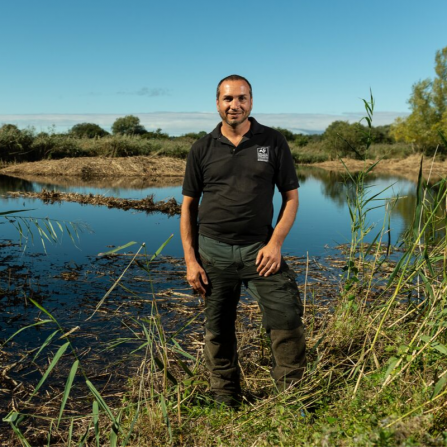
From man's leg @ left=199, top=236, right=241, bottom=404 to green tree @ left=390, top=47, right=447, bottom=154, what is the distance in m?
45.1

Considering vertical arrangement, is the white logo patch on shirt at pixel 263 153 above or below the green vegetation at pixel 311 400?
above

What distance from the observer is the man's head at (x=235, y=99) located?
3.09m

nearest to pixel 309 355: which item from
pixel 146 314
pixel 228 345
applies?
pixel 228 345

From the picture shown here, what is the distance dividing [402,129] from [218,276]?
46.8m

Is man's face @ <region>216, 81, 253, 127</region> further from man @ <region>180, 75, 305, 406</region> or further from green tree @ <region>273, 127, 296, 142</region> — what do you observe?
green tree @ <region>273, 127, 296, 142</region>

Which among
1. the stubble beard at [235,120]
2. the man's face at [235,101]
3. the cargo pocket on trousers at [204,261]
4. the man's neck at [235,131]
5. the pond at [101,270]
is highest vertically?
the man's face at [235,101]

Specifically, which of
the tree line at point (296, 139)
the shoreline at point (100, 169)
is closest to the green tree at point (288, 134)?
the tree line at point (296, 139)

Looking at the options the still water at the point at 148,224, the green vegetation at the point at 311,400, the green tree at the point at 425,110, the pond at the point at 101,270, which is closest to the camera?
the green vegetation at the point at 311,400

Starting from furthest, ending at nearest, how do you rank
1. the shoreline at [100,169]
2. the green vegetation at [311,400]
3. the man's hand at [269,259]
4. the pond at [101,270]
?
the shoreline at [100,169] → the pond at [101,270] → the man's hand at [269,259] → the green vegetation at [311,400]

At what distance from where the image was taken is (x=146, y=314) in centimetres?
523

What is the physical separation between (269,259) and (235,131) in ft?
3.00

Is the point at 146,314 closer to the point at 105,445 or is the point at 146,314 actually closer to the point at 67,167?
the point at 105,445

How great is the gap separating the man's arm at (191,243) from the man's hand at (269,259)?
1.38 feet

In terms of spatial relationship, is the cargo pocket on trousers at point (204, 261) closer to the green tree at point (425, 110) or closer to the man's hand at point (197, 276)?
the man's hand at point (197, 276)
